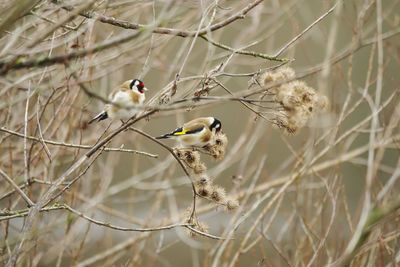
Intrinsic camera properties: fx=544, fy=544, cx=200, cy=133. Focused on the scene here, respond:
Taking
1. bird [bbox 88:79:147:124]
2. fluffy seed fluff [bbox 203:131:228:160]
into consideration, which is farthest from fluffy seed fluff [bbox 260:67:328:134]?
bird [bbox 88:79:147:124]

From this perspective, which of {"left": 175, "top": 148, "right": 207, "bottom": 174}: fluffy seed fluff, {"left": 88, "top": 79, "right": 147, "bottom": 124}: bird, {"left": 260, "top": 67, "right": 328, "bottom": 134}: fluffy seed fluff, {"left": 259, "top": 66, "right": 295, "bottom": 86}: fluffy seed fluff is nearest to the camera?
{"left": 260, "top": 67, "right": 328, "bottom": 134}: fluffy seed fluff

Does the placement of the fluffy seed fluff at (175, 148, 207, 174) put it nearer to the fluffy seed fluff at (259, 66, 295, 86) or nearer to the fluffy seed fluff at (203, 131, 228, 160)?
the fluffy seed fluff at (203, 131, 228, 160)

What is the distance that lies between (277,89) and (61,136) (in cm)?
224

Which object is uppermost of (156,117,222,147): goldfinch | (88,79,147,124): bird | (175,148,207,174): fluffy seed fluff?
(88,79,147,124): bird

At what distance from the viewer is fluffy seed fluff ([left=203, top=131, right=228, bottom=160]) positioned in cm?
213

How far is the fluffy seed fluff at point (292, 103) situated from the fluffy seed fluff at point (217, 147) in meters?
0.27

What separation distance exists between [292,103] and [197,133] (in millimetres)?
515

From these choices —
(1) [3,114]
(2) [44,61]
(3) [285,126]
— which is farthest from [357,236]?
(1) [3,114]

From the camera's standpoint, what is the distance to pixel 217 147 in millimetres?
2162

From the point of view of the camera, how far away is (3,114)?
3396 mm

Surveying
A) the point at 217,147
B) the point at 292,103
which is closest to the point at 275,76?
the point at 292,103

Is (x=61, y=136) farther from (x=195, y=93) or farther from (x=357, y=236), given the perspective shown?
(x=357, y=236)

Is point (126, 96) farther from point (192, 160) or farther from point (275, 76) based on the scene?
point (275, 76)

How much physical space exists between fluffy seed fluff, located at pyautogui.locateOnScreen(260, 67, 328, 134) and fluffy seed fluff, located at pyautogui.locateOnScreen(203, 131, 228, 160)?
0.27 m
